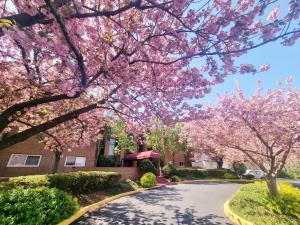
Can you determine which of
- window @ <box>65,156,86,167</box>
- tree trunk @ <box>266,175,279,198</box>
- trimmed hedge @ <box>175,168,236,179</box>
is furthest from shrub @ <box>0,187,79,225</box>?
trimmed hedge @ <box>175,168,236,179</box>

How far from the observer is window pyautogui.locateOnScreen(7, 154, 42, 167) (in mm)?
15961

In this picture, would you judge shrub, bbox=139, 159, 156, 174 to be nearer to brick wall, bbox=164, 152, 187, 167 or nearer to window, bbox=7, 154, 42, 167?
window, bbox=7, 154, 42, 167

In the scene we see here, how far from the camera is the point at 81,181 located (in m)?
13.2

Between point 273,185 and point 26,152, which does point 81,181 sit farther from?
point 273,185

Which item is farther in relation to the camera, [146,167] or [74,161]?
[146,167]

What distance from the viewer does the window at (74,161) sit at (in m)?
20.6

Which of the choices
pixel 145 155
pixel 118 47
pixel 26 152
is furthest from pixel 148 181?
pixel 118 47

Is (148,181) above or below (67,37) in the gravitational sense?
below

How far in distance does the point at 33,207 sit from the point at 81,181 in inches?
285

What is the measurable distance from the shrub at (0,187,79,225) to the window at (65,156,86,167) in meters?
13.3

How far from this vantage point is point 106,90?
791 cm

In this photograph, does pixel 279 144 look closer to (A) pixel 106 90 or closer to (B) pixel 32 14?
(A) pixel 106 90

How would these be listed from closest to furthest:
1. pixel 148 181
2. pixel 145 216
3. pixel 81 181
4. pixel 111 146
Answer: pixel 145 216 → pixel 81 181 → pixel 148 181 → pixel 111 146

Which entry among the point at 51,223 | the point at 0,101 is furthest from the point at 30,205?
the point at 0,101
